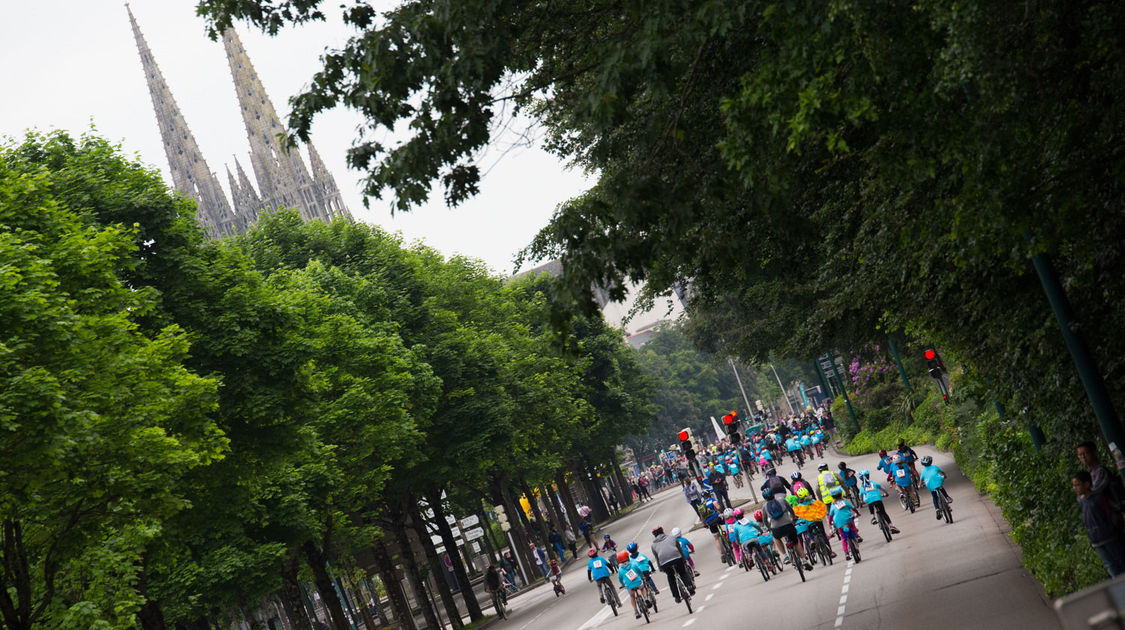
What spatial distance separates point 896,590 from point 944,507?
6481mm

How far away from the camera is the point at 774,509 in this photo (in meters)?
22.4

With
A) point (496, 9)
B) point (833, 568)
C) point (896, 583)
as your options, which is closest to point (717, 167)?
point (496, 9)

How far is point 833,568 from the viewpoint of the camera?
23.1m

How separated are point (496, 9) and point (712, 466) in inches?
1520

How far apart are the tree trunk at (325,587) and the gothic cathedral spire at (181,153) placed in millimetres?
116707

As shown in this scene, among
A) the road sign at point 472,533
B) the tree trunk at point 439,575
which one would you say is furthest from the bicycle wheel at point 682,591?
the road sign at point 472,533

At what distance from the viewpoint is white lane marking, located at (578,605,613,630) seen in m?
26.8

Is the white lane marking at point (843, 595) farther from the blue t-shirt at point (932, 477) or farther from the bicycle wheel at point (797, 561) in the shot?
the blue t-shirt at point (932, 477)

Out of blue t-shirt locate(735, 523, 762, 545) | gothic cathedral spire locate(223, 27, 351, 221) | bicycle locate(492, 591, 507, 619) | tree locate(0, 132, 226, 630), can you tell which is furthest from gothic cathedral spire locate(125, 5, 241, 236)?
blue t-shirt locate(735, 523, 762, 545)

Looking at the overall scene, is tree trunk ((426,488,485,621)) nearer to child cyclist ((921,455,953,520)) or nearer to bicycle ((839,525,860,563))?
bicycle ((839,525,860,563))

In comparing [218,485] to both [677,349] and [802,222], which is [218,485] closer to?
[802,222]

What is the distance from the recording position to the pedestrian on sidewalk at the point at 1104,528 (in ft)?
39.1

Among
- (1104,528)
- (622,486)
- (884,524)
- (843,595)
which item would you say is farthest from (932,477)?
(622,486)

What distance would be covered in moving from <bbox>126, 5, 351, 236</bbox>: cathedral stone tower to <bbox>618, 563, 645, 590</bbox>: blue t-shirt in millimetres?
124054
